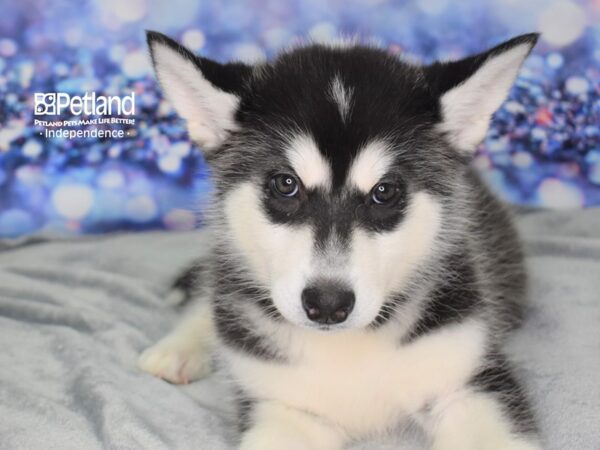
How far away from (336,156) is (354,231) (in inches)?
9.0

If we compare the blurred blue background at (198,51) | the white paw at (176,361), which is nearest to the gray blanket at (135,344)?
the white paw at (176,361)

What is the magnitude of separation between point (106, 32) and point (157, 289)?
167 centimetres

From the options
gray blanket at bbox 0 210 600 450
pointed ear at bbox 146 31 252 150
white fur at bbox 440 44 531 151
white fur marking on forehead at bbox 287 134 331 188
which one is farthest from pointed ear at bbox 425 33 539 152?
gray blanket at bbox 0 210 600 450

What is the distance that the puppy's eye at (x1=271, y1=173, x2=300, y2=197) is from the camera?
2.57 meters

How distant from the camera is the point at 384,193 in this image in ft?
8.46

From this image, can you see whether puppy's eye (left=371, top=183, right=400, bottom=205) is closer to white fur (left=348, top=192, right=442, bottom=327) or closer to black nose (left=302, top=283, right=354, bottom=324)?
white fur (left=348, top=192, right=442, bottom=327)

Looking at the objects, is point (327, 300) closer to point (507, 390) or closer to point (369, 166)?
point (369, 166)

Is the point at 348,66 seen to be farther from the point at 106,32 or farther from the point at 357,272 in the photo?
the point at 106,32

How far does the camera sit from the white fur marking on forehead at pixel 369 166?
252cm

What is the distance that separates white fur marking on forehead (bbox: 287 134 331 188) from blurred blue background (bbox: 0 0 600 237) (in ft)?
7.91

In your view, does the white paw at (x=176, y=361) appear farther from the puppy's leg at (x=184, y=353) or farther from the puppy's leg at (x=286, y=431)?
the puppy's leg at (x=286, y=431)

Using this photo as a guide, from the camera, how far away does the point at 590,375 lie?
10.1ft

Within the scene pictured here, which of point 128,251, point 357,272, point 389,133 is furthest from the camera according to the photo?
point 128,251

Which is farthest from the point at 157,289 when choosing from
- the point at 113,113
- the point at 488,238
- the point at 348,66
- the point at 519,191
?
the point at 519,191
